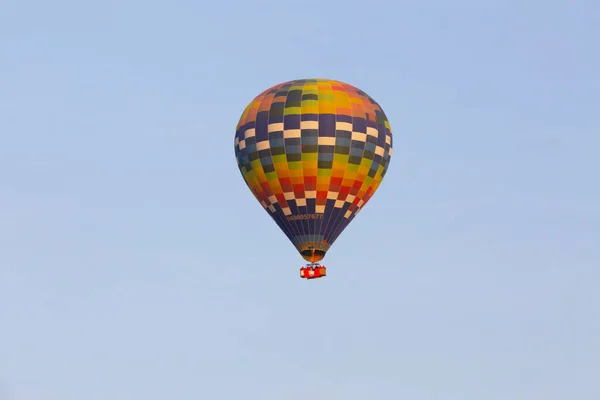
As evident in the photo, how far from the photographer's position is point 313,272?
441ft

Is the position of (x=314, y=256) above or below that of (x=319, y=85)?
below

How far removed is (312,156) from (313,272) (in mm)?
6551

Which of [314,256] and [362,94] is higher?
[362,94]

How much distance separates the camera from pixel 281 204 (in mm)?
135500

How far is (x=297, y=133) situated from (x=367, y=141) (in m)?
4.15

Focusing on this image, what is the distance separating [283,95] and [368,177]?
22.2 feet

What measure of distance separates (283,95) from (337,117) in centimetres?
343

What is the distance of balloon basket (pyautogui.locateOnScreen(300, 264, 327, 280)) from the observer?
134 meters

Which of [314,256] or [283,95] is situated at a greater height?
[283,95]

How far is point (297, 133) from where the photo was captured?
134 meters

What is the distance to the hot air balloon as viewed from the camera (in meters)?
134

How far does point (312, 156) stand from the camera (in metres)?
134

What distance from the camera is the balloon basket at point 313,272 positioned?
134375mm

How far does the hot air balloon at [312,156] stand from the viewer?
441ft
